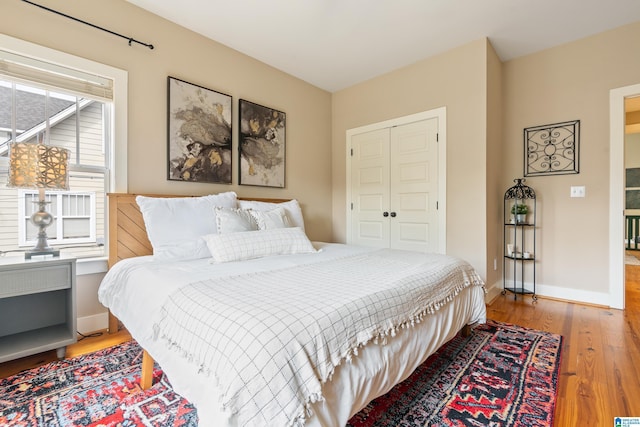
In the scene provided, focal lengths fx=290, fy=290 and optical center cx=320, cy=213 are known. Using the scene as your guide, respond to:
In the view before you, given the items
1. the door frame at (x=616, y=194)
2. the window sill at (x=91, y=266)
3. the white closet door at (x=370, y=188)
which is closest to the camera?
the window sill at (x=91, y=266)

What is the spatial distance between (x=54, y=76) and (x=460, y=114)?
3535 millimetres

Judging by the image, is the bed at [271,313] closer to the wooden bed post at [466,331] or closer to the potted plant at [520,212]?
the wooden bed post at [466,331]

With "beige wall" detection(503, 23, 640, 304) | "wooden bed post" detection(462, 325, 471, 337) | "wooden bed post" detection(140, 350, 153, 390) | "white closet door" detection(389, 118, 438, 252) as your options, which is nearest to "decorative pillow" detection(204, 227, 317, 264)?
"wooden bed post" detection(140, 350, 153, 390)

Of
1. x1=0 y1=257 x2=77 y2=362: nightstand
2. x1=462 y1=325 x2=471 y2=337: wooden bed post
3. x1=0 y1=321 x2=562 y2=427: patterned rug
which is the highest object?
x1=0 y1=257 x2=77 y2=362: nightstand

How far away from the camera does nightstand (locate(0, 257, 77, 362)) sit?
169 centimetres

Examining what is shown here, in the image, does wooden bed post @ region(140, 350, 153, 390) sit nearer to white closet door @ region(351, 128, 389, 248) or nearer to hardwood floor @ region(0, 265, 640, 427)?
hardwood floor @ region(0, 265, 640, 427)

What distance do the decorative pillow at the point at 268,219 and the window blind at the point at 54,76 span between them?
148cm

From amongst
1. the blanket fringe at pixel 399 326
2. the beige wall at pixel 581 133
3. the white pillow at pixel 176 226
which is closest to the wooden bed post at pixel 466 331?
the blanket fringe at pixel 399 326

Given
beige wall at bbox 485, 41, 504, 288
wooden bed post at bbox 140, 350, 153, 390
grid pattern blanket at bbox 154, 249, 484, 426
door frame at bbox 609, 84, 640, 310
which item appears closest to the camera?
grid pattern blanket at bbox 154, 249, 484, 426

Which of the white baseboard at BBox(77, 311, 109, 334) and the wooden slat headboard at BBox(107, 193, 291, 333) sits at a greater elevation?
the wooden slat headboard at BBox(107, 193, 291, 333)

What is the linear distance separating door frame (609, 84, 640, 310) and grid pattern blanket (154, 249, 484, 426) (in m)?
2.46

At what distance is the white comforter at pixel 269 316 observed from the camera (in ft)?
2.68

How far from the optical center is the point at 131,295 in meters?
1.62

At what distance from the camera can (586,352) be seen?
1.96m
